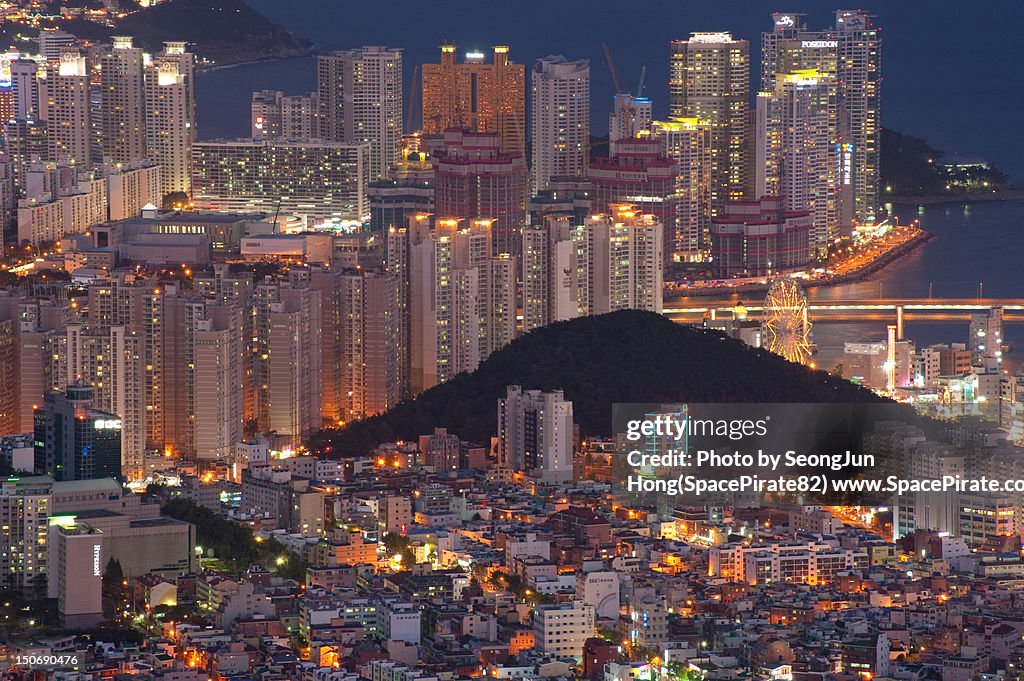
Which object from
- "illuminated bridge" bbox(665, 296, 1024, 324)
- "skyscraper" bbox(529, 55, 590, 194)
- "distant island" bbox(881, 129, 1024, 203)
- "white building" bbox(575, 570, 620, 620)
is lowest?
"white building" bbox(575, 570, 620, 620)

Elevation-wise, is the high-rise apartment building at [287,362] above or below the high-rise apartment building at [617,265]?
below

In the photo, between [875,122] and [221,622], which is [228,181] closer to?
[875,122]

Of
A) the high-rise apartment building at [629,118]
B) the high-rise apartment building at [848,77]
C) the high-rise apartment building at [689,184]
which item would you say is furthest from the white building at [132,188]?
the high-rise apartment building at [848,77]

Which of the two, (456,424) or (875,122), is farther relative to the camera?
(875,122)

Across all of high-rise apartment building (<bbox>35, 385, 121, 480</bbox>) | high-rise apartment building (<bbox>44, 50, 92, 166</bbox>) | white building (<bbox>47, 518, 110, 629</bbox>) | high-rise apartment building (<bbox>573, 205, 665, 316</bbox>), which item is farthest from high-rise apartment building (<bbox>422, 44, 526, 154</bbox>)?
white building (<bbox>47, 518, 110, 629</bbox>)

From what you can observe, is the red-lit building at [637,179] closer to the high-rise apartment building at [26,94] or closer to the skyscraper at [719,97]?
the skyscraper at [719,97]

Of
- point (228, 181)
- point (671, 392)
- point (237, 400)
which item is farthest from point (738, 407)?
point (228, 181)

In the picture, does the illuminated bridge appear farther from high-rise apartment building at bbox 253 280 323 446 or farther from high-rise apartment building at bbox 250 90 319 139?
high-rise apartment building at bbox 250 90 319 139
